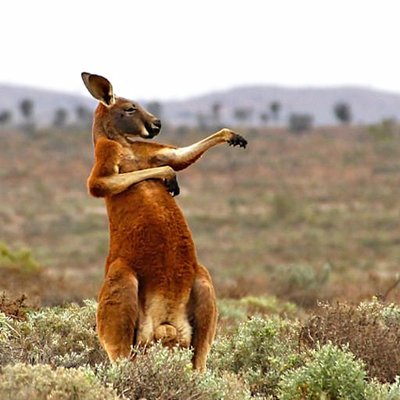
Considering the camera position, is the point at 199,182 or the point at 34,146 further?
the point at 34,146

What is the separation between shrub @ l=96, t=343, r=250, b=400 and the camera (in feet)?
20.8

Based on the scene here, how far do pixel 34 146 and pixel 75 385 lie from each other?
81.4 m

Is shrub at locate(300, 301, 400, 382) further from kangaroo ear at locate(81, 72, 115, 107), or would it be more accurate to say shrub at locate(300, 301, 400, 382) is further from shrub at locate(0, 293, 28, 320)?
shrub at locate(0, 293, 28, 320)

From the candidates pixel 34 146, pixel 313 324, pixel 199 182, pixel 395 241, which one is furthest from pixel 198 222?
pixel 313 324

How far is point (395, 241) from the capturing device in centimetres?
4734

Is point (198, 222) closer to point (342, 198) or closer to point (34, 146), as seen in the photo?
point (342, 198)

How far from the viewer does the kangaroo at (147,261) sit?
683 centimetres

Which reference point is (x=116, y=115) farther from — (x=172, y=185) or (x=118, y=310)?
(x=118, y=310)

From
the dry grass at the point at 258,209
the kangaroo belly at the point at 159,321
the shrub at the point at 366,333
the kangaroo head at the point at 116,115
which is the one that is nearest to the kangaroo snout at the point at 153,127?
the kangaroo head at the point at 116,115

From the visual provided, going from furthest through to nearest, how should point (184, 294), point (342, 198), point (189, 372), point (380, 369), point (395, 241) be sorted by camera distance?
point (342, 198) < point (395, 241) < point (380, 369) < point (184, 294) < point (189, 372)

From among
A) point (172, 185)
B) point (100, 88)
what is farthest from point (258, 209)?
point (172, 185)

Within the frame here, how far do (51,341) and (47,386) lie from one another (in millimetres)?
2371

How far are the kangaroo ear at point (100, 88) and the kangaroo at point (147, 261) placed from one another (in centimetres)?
1

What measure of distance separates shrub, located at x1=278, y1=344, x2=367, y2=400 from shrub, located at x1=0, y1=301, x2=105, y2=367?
64.3 inches
